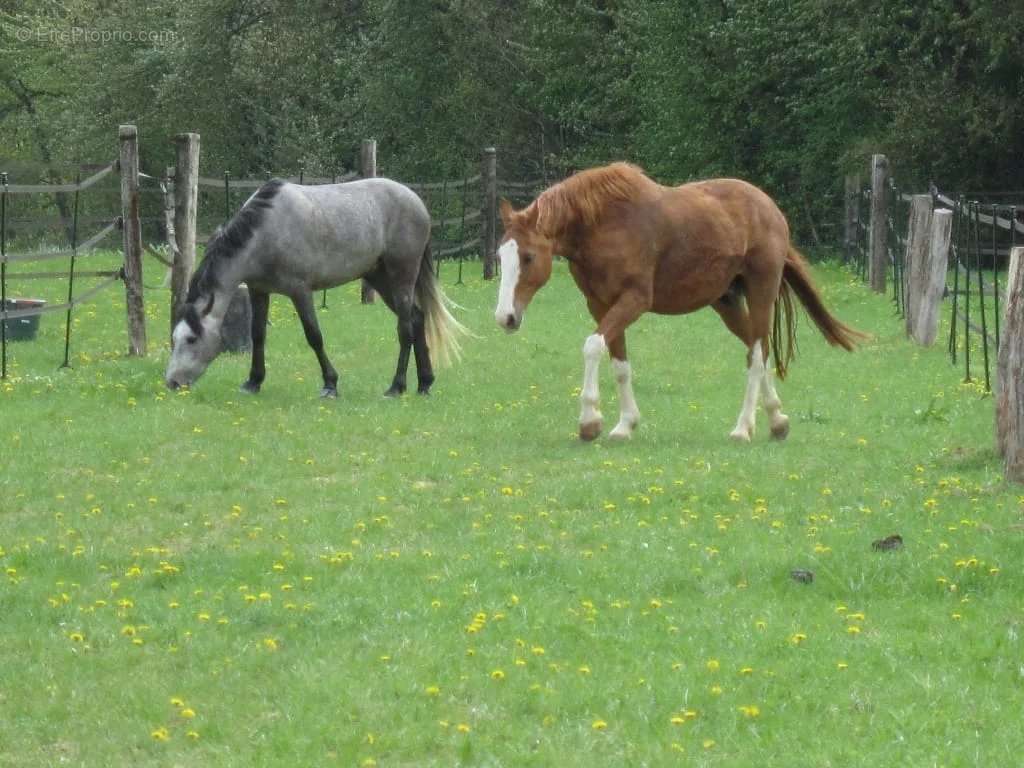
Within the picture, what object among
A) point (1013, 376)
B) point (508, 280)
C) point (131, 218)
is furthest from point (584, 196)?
point (131, 218)

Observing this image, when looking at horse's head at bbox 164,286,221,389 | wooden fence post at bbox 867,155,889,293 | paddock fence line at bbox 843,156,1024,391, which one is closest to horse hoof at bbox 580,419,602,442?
paddock fence line at bbox 843,156,1024,391

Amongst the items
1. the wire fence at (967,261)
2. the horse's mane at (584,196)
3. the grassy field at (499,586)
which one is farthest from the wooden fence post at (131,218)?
the wire fence at (967,261)

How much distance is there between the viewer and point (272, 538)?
817 centimetres

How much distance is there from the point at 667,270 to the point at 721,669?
558 cm

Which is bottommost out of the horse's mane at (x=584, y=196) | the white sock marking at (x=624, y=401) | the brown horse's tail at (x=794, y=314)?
the white sock marking at (x=624, y=401)

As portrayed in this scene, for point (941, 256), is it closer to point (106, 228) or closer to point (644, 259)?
point (644, 259)

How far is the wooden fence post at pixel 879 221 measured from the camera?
885 inches

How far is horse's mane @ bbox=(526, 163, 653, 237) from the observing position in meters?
10.6

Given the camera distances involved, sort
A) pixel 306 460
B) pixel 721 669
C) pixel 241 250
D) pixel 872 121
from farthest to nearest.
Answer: pixel 872 121 < pixel 241 250 < pixel 306 460 < pixel 721 669

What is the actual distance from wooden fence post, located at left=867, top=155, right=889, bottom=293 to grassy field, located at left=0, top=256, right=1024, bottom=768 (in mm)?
9875

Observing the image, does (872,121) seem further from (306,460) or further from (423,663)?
(423,663)

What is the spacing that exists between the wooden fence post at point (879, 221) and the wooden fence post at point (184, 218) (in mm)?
10510

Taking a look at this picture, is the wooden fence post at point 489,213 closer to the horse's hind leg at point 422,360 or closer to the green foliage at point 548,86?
the green foliage at point 548,86

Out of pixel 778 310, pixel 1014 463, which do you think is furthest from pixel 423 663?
pixel 778 310
